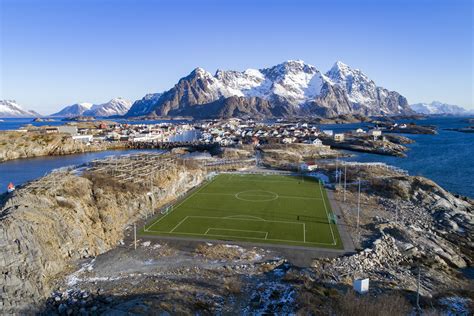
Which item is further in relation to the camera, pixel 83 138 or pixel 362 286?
pixel 83 138

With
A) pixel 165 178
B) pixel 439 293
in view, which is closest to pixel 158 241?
pixel 165 178

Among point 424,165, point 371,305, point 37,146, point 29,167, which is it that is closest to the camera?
point 371,305

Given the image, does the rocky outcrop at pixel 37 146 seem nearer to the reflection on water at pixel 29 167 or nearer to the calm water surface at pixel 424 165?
the reflection on water at pixel 29 167

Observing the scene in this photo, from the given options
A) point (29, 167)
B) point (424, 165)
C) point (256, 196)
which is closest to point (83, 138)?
point (29, 167)

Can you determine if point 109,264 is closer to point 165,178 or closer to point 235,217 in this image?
point 235,217

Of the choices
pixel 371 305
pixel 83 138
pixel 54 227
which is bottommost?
pixel 371 305

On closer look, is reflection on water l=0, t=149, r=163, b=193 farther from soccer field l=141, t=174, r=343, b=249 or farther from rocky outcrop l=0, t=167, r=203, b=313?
soccer field l=141, t=174, r=343, b=249

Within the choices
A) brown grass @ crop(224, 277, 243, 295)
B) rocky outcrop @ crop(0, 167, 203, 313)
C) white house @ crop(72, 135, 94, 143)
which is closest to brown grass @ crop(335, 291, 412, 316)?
brown grass @ crop(224, 277, 243, 295)

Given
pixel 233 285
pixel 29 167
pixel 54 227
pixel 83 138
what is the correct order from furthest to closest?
pixel 83 138, pixel 29 167, pixel 54 227, pixel 233 285

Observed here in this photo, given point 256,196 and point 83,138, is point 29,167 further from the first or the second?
point 256,196
